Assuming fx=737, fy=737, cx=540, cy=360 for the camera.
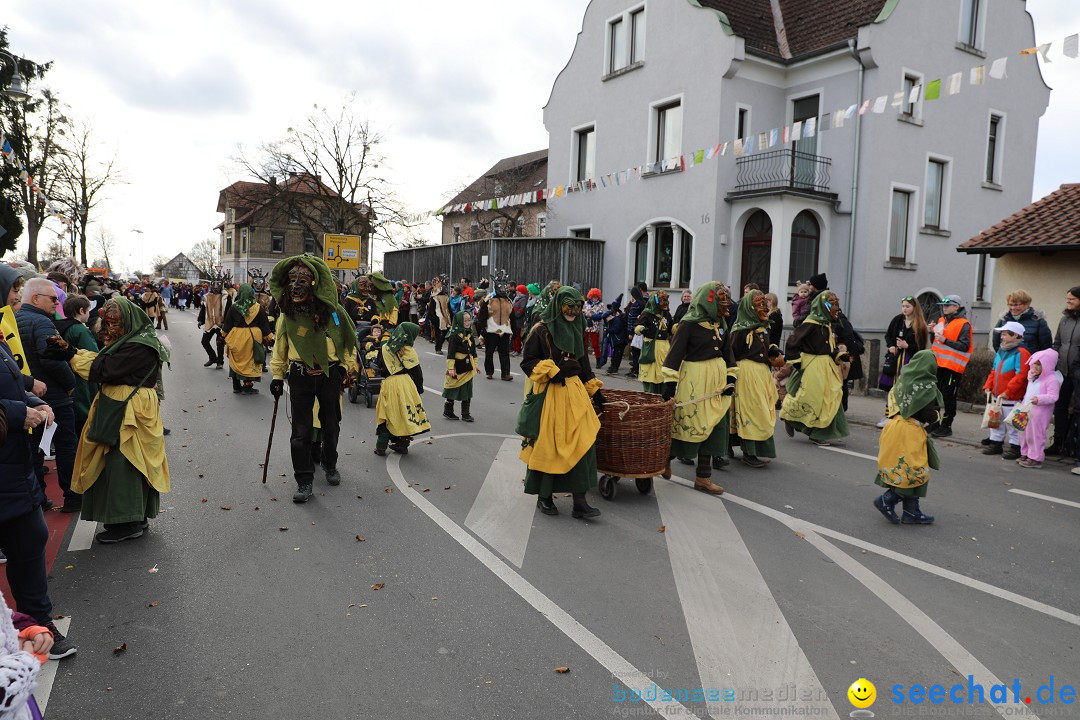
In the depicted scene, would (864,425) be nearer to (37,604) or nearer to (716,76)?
(37,604)

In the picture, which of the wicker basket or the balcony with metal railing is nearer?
the wicker basket

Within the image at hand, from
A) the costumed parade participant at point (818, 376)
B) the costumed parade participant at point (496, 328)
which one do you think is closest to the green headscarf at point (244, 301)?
the costumed parade participant at point (496, 328)

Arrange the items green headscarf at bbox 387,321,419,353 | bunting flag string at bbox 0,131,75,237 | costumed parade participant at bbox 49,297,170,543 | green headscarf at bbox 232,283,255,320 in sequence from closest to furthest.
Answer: costumed parade participant at bbox 49,297,170,543
green headscarf at bbox 387,321,419,353
green headscarf at bbox 232,283,255,320
bunting flag string at bbox 0,131,75,237

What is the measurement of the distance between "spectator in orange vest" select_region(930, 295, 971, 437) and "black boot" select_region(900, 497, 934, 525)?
4761 mm

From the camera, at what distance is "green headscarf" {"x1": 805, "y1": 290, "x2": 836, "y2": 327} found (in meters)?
9.00

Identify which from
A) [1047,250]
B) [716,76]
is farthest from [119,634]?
[716,76]

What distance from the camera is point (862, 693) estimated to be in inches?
135

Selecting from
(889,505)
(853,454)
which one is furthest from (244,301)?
(889,505)

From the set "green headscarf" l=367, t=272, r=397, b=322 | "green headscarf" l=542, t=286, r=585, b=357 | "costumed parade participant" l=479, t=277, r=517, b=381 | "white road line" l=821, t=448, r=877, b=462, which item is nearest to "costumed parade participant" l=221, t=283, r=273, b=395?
"green headscarf" l=367, t=272, r=397, b=322

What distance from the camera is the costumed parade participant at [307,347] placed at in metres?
6.45

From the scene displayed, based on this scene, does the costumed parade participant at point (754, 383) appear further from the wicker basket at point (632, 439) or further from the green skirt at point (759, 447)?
the wicker basket at point (632, 439)

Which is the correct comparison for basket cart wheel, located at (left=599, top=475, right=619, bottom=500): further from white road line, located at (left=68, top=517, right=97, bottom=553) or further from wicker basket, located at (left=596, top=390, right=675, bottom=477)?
white road line, located at (left=68, top=517, right=97, bottom=553)

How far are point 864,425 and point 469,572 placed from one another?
27.3ft

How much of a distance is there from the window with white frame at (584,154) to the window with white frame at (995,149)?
12.2 meters
